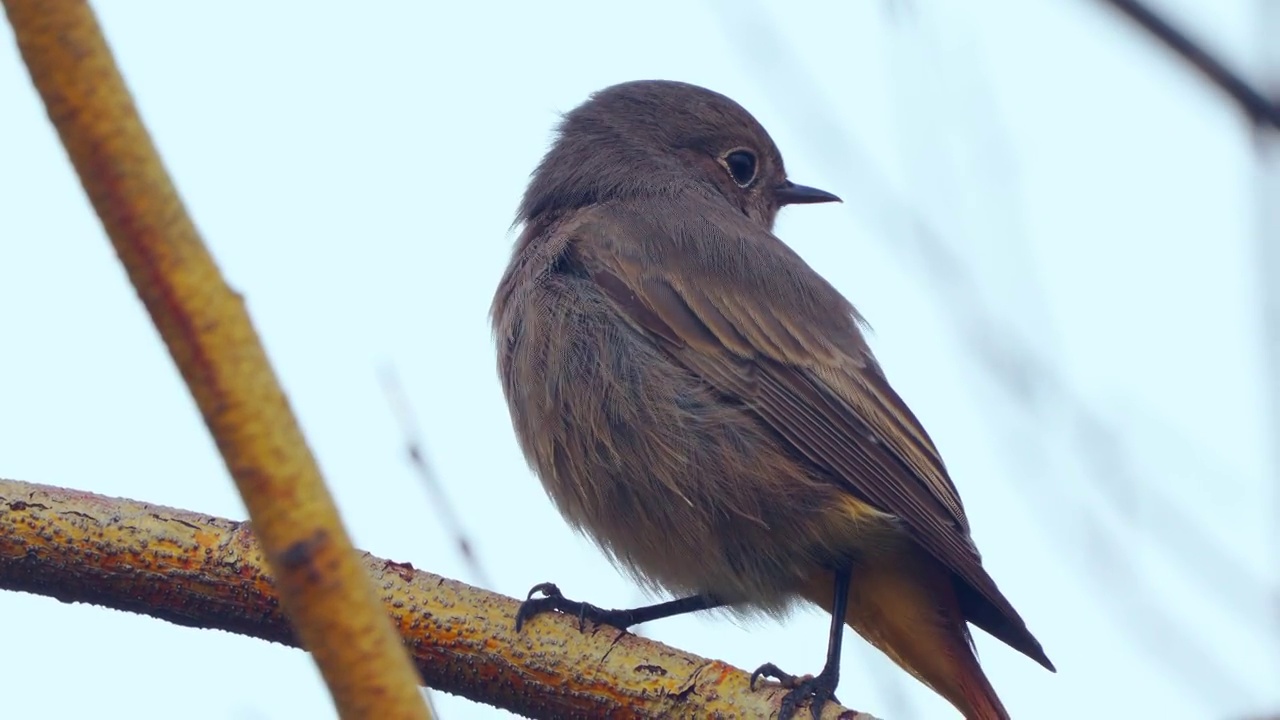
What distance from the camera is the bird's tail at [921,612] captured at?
5598mm

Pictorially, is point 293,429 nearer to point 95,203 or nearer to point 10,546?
point 95,203

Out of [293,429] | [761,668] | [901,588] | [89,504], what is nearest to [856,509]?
[901,588]

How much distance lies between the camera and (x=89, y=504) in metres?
4.36

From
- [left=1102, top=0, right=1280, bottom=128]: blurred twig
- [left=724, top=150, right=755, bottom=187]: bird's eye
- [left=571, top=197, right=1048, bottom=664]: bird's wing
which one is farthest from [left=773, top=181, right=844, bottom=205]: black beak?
[left=1102, top=0, right=1280, bottom=128]: blurred twig

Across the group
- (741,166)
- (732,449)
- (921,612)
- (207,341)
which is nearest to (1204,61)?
(207,341)

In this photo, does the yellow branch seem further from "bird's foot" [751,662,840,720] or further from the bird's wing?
the bird's wing

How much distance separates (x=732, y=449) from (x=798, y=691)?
4.18 ft

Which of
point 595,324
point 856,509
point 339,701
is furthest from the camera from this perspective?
point 595,324

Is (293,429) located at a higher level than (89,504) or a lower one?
lower

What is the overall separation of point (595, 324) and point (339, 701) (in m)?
4.20

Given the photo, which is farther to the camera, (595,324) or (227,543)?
(595,324)

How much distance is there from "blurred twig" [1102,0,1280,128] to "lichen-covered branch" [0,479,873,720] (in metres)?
2.86

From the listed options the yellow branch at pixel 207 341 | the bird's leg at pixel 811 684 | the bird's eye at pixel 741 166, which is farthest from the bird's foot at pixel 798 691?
the bird's eye at pixel 741 166

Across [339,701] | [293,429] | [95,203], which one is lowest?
[339,701]
